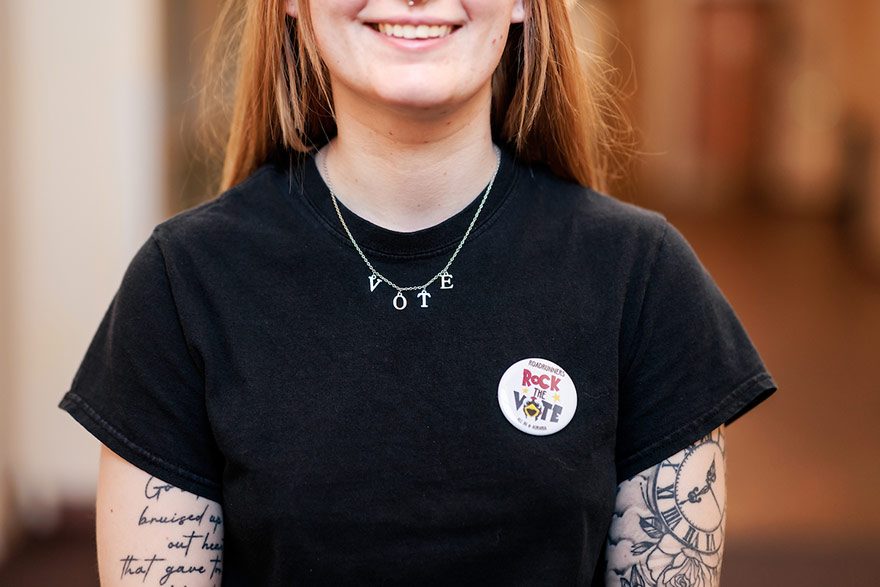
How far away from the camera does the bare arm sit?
4.29ft

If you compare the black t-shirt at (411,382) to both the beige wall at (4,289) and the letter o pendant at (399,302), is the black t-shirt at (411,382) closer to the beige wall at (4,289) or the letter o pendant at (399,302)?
the letter o pendant at (399,302)

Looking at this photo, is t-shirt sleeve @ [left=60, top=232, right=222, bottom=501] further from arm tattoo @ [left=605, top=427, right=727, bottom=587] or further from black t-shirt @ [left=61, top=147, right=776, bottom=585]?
arm tattoo @ [left=605, top=427, right=727, bottom=587]

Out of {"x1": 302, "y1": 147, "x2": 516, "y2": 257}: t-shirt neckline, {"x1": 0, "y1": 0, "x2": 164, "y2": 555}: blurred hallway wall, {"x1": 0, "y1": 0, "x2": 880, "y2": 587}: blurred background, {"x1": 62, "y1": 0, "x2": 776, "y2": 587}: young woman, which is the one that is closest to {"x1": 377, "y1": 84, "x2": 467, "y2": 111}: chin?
{"x1": 62, "y1": 0, "x2": 776, "y2": 587}: young woman

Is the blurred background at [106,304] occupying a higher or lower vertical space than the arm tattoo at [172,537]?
lower

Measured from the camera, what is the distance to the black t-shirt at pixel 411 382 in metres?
1.26

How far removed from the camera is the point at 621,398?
4.41 feet

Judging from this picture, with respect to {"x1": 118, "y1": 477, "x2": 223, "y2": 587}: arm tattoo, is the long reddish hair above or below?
above

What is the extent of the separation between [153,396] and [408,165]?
40 cm

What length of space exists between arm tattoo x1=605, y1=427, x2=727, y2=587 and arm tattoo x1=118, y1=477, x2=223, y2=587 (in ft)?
1.58

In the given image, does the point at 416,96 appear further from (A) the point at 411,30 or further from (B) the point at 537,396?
(B) the point at 537,396

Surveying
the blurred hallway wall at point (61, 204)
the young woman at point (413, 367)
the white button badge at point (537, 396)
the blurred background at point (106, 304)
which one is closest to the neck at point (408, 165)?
the young woman at point (413, 367)

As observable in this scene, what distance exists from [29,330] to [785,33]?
38.5ft

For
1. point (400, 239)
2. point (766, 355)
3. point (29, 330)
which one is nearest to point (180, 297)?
point (400, 239)

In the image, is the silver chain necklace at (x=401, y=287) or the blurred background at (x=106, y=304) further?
the blurred background at (x=106, y=304)
